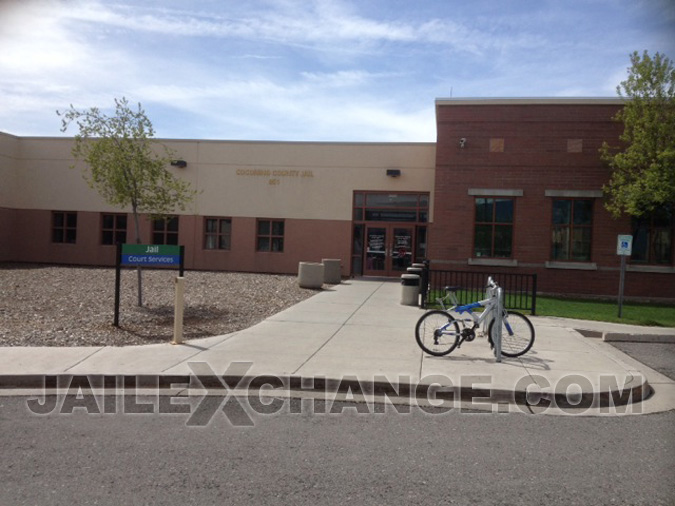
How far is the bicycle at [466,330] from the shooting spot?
866 centimetres

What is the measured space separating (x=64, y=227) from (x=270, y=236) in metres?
9.62

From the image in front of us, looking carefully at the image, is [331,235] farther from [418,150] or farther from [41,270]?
[41,270]

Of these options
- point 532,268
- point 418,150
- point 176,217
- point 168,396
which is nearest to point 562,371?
point 168,396

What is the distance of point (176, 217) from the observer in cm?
2612

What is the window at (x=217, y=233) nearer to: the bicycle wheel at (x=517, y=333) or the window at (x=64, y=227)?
the window at (x=64, y=227)

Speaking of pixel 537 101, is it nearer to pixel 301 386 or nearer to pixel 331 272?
pixel 331 272

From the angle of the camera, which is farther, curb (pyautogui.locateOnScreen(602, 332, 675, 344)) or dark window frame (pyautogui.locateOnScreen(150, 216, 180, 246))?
dark window frame (pyautogui.locateOnScreen(150, 216, 180, 246))

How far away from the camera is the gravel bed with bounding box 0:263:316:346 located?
31.9ft

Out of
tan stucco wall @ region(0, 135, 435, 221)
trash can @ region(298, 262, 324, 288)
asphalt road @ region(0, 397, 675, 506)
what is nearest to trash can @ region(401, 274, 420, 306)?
trash can @ region(298, 262, 324, 288)

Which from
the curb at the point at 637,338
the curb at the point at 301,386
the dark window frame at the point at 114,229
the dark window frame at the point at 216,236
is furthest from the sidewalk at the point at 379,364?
the dark window frame at the point at 114,229

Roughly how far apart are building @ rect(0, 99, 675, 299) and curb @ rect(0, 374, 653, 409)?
12.8 m

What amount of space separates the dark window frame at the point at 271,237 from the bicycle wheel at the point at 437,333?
56.7ft

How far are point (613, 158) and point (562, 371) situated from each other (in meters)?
12.7

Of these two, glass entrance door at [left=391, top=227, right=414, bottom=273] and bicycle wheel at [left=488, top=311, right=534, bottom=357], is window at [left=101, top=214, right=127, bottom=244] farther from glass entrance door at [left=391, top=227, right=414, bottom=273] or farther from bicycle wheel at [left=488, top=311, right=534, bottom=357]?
bicycle wheel at [left=488, top=311, right=534, bottom=357]
